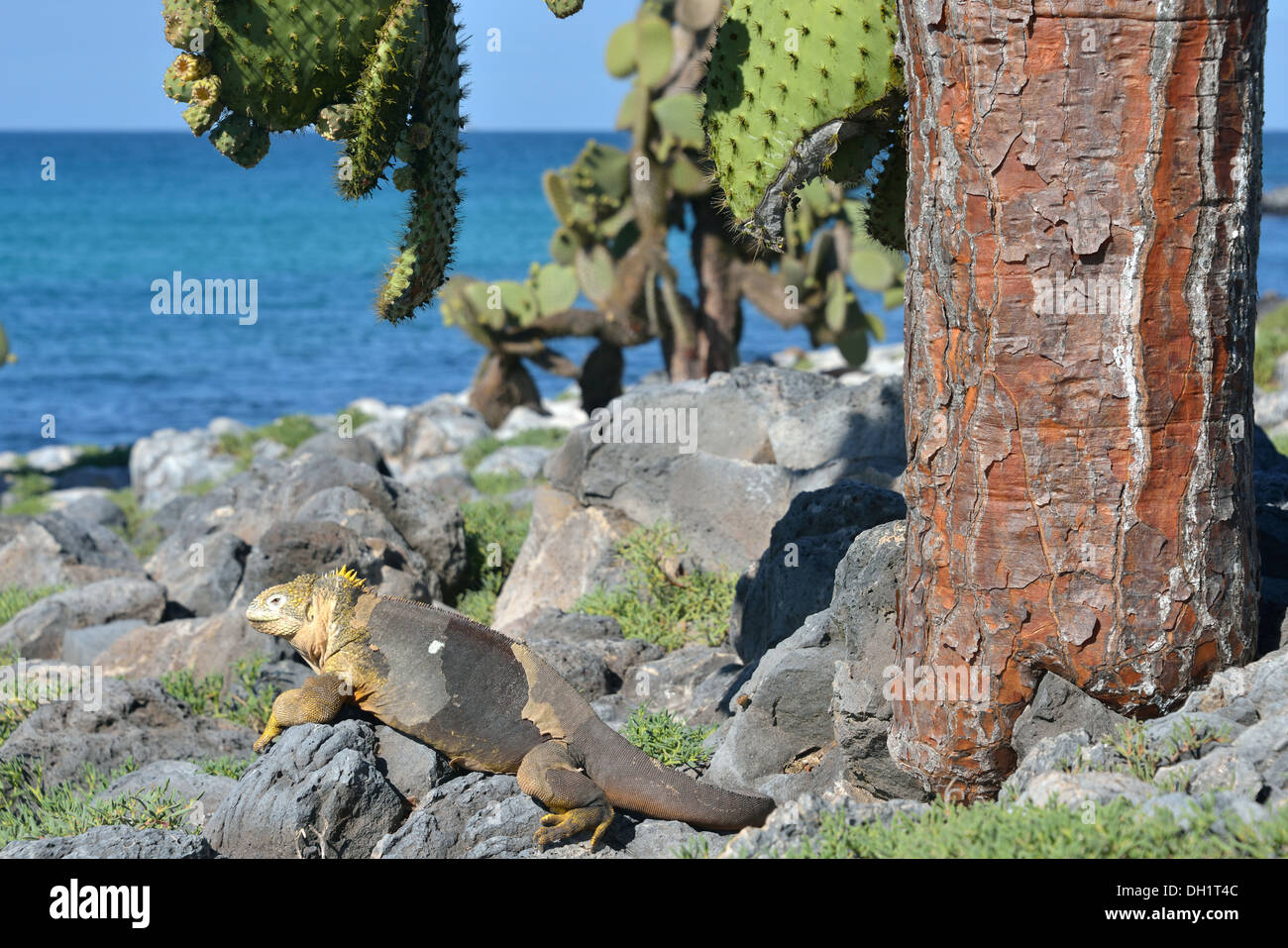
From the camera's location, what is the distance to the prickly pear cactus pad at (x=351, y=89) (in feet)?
14.2

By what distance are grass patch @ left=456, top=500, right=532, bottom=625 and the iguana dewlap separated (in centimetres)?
361

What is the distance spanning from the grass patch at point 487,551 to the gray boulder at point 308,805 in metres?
3.94

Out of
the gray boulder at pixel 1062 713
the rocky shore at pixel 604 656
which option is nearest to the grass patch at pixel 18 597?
the rocky shore at pixel 604 656

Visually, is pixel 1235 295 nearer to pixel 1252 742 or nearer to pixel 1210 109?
pixel 1210 109

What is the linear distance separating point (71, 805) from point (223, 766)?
645mm

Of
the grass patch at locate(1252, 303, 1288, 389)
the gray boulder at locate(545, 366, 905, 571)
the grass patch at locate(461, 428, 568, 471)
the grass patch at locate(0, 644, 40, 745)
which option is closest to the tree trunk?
the grass patch at locate(461, 428, 568, 471)

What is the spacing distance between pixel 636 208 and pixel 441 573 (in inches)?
337

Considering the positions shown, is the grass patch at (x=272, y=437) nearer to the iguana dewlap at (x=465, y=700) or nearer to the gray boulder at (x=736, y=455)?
the gray boulder at (x=736, y=455)

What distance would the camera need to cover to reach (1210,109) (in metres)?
3.50

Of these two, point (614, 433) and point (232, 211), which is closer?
point (614, 433)

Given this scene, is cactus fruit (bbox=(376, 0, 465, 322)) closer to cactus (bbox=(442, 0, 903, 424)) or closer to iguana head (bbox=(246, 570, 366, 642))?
iguana head (bbox=(246, 570, 366, 642))

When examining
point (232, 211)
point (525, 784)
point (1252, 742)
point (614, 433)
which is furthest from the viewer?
point (232, 211)

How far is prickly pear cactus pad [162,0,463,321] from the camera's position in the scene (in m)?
4.32
